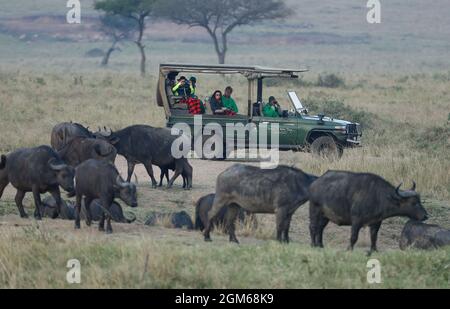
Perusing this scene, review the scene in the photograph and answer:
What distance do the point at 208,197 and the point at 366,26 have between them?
249 ft

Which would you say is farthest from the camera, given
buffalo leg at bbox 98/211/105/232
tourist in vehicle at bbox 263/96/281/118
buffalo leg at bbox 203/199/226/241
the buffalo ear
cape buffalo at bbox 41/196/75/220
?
tourist in vehicle at bbox 263/96/281/118

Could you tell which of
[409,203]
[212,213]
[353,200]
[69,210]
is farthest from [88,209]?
[409,203]

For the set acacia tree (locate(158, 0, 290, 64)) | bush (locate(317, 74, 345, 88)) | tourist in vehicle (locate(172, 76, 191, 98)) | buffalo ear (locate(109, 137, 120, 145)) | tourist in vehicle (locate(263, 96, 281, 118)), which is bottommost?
bush (locate(317, 74, 345, 88))

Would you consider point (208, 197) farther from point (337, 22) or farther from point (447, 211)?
point (337, 22)

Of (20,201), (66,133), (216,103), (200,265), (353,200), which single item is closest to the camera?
A: (200,265)

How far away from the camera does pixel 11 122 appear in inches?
1109

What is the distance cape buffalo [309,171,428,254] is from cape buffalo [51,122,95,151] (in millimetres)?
6684

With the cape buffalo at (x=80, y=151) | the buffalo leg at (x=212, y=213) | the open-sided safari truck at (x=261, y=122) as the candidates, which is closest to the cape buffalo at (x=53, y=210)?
the cape buffalo at (x=80, y=151)

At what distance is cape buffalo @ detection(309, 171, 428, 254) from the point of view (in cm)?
1277

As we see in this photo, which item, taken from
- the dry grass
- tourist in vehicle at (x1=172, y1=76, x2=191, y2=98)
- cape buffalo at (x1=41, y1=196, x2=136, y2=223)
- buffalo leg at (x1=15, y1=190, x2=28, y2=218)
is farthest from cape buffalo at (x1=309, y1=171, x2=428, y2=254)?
tourist in vehicle at (x1=172, y1=76, x2=191, y2=98)

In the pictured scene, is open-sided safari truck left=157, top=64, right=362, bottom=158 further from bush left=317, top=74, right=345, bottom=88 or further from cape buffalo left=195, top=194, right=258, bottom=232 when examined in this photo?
bush left=317, top=74, right=345, bottom=88

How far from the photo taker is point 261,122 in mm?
22344

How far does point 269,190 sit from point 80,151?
5.02 metres

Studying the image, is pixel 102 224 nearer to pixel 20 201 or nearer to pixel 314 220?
pixel 20 201
